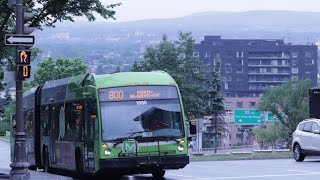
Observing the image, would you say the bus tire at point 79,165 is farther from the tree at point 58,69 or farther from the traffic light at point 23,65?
the tree at point 58,69

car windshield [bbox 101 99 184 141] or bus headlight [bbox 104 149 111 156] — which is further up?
car windshield [bbox 101 99 184 141]

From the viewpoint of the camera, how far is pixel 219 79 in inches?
3622

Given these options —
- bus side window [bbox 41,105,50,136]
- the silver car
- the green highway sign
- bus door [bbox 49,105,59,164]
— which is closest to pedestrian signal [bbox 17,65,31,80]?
bus door [bbox 49,105,59,164]

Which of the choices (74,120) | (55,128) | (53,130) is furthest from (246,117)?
(74,120)

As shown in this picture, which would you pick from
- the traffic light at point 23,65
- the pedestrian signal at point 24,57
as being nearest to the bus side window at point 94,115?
the traffic light at point 23,65

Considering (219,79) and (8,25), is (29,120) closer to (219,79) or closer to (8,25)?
(8,25)

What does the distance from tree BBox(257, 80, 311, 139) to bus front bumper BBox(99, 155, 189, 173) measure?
92562 mm

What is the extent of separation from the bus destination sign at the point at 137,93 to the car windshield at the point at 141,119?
0.42 ft

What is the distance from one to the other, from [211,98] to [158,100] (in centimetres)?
7168

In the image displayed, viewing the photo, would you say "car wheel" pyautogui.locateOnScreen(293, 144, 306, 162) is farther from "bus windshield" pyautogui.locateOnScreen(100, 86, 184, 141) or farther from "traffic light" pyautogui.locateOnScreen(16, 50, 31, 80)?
"traffic light" pyautogui.locateOnScreen(16, 50, 31, 80)

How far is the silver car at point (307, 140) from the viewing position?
29.4m

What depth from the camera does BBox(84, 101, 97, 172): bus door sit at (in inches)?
768

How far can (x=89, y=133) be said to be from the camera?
19.8m

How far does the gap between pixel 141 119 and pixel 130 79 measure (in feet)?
4.25
